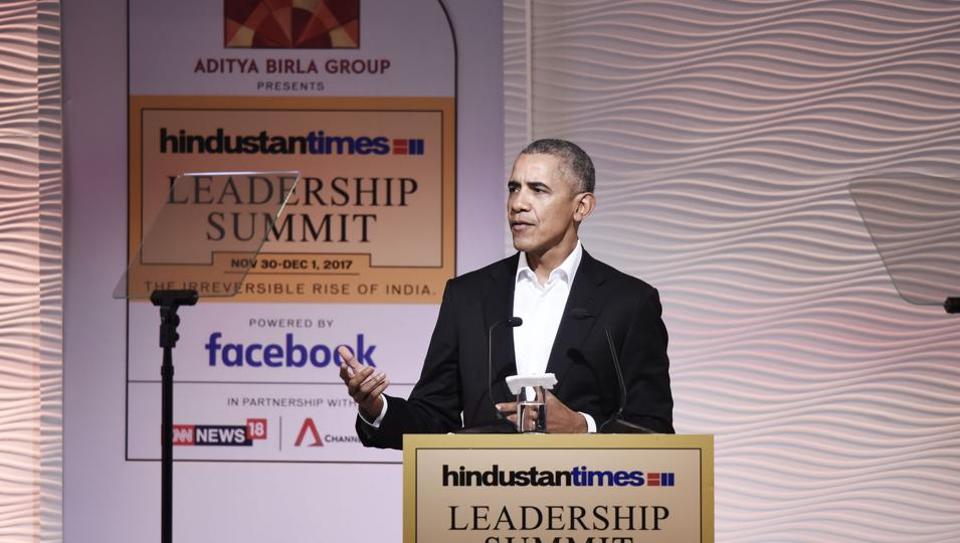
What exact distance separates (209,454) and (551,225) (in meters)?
2.20

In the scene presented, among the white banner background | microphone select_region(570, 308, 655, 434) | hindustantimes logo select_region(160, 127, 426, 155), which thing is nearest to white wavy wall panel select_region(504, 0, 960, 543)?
the white banner background

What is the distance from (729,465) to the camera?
13.8 ft

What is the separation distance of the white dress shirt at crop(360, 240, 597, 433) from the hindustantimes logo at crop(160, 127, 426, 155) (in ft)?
5.12

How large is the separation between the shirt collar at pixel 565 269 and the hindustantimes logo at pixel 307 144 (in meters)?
1.56

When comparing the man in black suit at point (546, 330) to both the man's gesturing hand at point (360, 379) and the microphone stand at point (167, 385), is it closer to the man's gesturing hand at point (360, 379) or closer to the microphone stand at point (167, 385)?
the man's gesturing hand at point (360, 379)

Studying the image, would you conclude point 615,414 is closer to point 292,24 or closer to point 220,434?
point 220,434

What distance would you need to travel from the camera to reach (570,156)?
2.98 m

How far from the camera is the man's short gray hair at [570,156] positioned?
2969 millimetres

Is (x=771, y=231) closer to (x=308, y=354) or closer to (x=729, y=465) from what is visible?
(x=729, y=465)

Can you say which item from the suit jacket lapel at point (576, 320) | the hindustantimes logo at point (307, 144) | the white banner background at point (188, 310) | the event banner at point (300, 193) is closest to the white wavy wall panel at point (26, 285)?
the white banner background at point (188, 310)

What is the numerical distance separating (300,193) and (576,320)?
6.40ft

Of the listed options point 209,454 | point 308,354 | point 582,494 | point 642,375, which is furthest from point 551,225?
point 209,454

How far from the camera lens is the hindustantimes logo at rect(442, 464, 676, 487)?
213 centimetres

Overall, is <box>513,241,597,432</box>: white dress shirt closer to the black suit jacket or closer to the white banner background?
the black suit jacket
